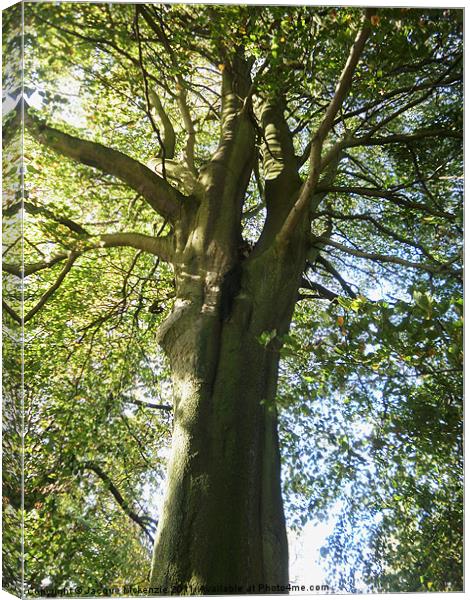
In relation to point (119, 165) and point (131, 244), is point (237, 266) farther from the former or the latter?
point (119, 165)

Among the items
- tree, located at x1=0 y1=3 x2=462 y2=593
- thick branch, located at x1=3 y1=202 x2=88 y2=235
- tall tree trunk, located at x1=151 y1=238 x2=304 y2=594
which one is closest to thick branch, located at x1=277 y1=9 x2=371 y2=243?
tree, located at x1=0 y1=3 x2=462 y2=593

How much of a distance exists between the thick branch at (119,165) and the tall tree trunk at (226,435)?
0.38 metres

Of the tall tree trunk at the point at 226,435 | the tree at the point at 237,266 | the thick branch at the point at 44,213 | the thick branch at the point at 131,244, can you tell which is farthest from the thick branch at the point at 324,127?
the thick branch at the point at 44,213

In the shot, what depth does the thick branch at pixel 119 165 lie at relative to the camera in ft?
8.70

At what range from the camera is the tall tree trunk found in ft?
7.03

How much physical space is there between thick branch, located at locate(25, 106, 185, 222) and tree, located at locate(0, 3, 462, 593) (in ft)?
0.03

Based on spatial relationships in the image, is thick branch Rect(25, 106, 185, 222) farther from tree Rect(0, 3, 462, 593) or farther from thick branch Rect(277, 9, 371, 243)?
thick branch Rect(277, 9, 371, 243)

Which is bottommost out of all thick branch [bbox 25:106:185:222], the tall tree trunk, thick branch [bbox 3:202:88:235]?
the tall tree trunk

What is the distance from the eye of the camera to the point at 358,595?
2.41 meters

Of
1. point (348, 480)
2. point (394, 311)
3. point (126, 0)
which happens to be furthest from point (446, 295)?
point (126, 0)

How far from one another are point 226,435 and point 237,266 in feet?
2.73

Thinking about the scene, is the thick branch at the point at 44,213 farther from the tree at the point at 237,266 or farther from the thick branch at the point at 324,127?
the thick branch at the point at 324,127

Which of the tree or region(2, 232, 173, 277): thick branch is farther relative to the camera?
region(2, 232, 173, 277): thick branch

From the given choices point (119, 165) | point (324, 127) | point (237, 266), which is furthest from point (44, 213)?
point (324, 127)
